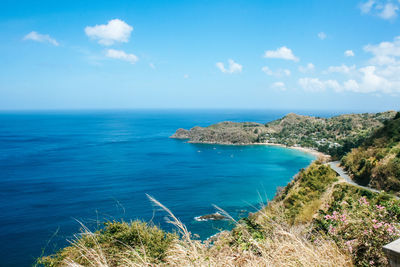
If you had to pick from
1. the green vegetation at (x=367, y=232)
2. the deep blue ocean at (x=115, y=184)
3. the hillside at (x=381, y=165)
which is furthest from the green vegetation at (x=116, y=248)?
the hillside at (x=381, y=165)

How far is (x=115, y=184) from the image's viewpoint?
47.1 m

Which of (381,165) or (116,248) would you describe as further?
(381,165)

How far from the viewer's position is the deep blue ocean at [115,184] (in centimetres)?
2989

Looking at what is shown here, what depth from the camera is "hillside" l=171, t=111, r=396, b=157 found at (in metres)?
86.7

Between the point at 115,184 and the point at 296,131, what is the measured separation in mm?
75532

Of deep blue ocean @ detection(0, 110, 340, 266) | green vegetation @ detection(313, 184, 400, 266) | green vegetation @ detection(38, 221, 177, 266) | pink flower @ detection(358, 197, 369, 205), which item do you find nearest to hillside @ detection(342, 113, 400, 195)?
deep blue ocean @ detection(0, 110, 340, 266)

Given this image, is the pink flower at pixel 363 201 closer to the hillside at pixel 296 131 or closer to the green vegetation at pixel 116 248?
the green vegetation at pixel 116 248

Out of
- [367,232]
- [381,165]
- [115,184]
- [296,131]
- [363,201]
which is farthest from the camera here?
[296,131]

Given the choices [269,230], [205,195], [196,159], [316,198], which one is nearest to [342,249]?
[269,230]

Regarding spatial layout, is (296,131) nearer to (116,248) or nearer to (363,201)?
(116,248)

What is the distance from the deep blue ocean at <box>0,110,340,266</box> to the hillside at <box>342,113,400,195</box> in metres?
9.21

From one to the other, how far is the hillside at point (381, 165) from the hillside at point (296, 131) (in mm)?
51605

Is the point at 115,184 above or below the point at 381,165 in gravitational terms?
below

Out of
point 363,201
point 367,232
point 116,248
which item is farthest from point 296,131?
point 367,232
